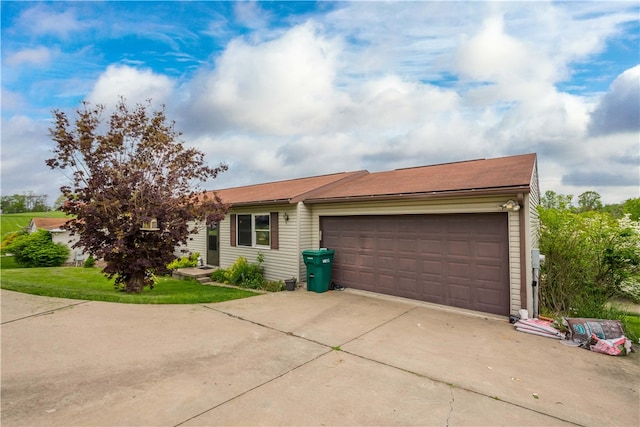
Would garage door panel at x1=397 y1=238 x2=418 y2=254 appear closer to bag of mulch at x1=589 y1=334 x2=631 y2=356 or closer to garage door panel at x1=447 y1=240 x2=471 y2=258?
garage door panel at x1=447 y1=240 x2=471 y2=258

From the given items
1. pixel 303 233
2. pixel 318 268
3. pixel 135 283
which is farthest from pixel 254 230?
pixel 135 283

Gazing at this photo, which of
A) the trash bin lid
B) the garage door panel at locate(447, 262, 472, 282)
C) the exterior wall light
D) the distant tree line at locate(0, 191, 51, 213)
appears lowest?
the garage door panel at locate(447, 262, 472, 282)

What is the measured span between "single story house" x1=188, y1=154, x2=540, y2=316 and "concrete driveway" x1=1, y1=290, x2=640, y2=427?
0.94m

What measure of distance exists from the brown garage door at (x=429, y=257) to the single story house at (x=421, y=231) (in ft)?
0.07

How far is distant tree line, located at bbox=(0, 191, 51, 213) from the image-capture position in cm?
5800

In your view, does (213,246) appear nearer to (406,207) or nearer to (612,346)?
(406,207)

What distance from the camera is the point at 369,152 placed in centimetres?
1827

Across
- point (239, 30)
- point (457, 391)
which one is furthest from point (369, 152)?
point (457, 391)

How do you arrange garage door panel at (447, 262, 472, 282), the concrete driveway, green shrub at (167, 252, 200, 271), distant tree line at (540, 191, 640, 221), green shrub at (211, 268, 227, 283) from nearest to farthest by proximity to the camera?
the concrete driveway < garage door panel at (447, 262, 472, 282) < distant tree line at (540, 191, 640, 221) < green shrub at (211, 268, 227, 283) < green shrub at (167, 252, 200, 271)

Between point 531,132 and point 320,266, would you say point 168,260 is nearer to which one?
point 320,266

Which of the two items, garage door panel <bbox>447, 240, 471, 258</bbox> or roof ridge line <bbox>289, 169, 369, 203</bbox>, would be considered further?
roof ridge line <bbox>289, 169, 369, 203</bbox>

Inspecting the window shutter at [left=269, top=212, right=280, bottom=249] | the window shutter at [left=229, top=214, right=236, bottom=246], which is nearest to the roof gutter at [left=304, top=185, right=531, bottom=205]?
the window shutter at [left=269, top=212, right=280, bottom=249]

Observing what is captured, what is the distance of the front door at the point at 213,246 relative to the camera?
12.3m

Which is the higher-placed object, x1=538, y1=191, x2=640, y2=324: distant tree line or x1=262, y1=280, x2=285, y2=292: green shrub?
x1=538, y1=191, x2=640, y2=324: distant tree line
